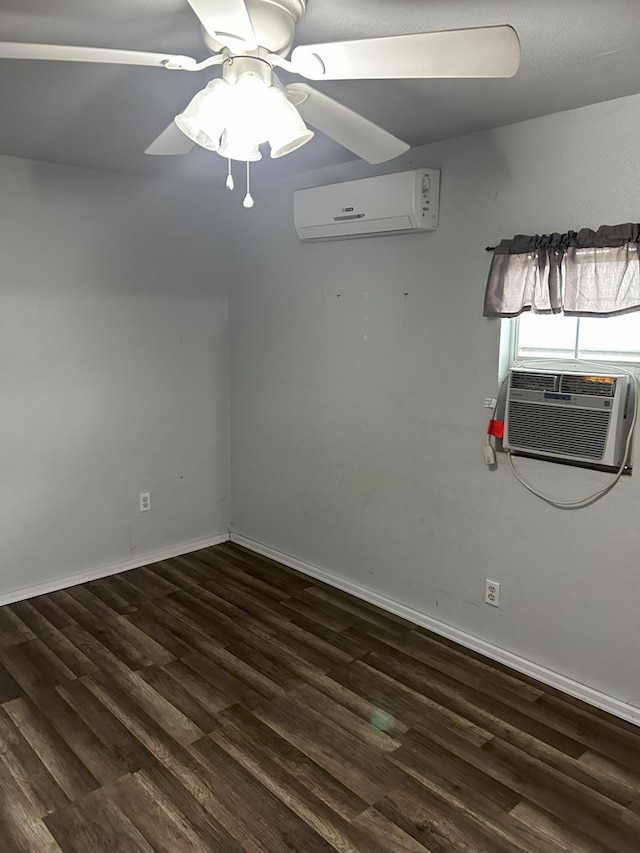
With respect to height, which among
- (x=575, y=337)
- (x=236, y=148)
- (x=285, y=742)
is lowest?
(x=285, y=742)

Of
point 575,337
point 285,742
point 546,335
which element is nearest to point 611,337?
point 575,337

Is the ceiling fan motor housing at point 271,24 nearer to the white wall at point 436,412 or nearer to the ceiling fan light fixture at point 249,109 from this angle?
the ceiling fan light fixture at point 249,109

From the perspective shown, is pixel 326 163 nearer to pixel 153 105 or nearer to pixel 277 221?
pixel 277 221

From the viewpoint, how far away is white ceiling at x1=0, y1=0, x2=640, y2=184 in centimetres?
170

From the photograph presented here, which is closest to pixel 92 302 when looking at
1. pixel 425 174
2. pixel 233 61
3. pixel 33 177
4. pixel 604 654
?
pixel 33 177

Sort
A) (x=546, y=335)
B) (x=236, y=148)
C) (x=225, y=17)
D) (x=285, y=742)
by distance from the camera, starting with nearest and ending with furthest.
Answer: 1. (x=225, y=17)
2. (x=236, y=148)
3. (x=285, y=742)
4. (x=546, y=335)

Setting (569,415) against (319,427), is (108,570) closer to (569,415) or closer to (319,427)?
(319,427)

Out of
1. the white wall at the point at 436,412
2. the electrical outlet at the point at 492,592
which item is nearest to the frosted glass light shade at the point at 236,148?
the white wall at the point at 436,412

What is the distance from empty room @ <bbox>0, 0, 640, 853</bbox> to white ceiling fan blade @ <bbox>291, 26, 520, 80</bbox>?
0.01 m

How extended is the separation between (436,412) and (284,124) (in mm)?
1698

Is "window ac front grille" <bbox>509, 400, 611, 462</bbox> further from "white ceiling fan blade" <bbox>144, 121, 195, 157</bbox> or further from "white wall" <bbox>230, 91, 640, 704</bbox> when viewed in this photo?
"white ceiling fan blade" <bbox>144, 121, 195, 157</bbox>

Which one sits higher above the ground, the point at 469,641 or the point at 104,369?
the point at 104,369

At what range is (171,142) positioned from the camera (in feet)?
6.76

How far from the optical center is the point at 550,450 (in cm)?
266
